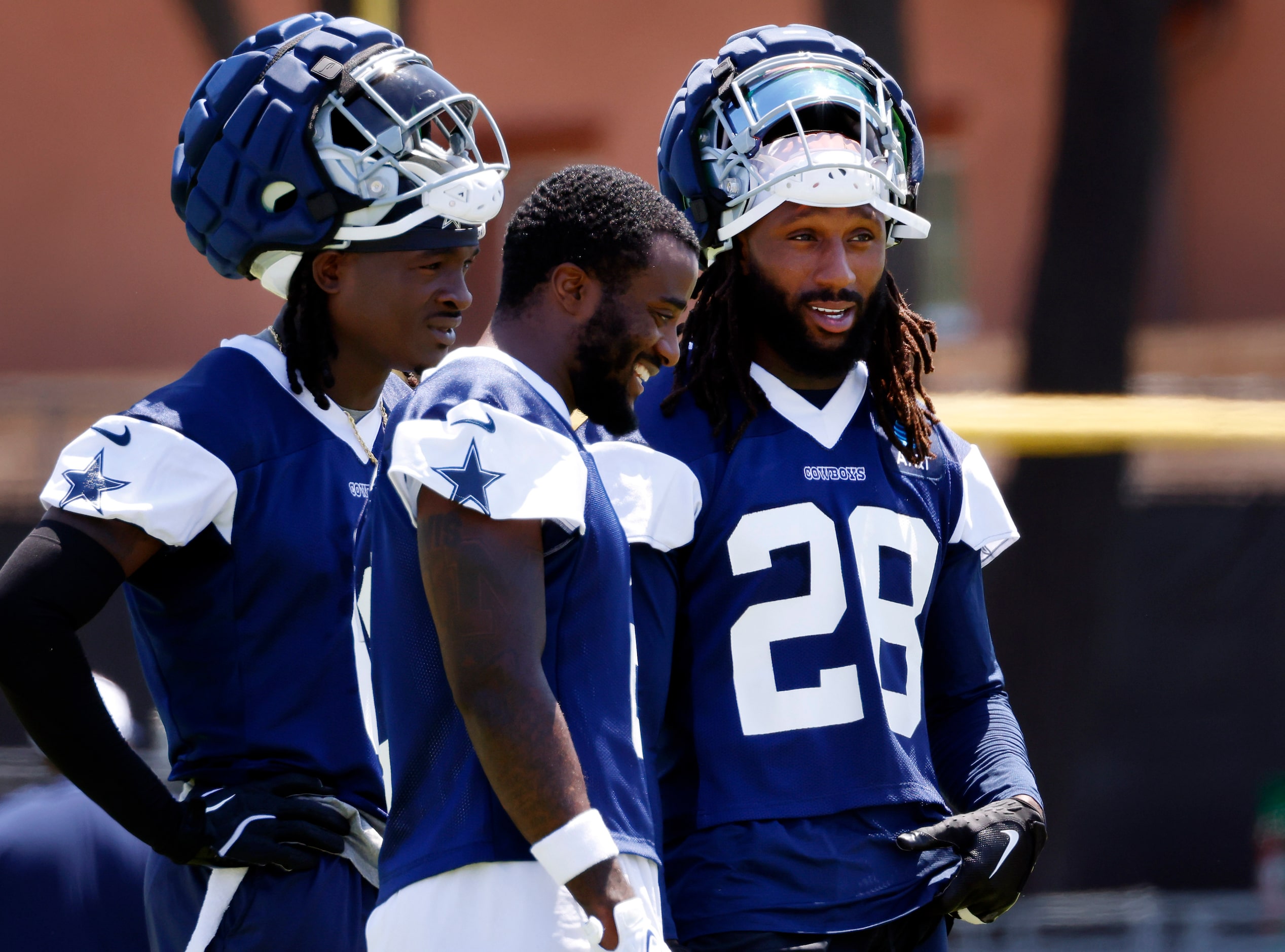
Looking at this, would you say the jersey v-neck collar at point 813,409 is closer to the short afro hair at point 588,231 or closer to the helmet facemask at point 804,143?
the helmet facemask at point 804,143

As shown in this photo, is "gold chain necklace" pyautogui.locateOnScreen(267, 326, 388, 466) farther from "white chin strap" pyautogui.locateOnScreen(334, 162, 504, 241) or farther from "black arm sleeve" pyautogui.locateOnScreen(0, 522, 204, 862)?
"black arm sleeve" pyautogui.locateOnScreen(0, 522, 204, 862)

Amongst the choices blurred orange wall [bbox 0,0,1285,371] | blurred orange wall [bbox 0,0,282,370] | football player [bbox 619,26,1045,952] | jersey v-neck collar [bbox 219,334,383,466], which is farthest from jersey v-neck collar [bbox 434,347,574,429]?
blurred orange wall [bbox 0,0,282,370]

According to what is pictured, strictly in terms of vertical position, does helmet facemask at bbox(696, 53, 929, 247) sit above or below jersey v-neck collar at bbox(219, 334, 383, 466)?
above

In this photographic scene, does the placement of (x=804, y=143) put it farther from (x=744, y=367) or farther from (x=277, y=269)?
(x=277, y=269)

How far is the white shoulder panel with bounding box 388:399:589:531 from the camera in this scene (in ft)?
5.20

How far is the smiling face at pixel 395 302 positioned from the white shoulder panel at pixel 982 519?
84 cm

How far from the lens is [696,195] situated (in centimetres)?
234

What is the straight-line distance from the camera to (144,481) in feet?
6.55

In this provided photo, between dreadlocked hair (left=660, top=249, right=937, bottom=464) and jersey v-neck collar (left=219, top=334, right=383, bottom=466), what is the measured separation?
481 millimetres

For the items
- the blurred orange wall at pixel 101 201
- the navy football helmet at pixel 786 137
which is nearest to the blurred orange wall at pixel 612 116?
the blurred orange wall at pixel 101 201

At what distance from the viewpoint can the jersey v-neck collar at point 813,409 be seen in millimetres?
2256

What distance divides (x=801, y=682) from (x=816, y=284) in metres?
0.60

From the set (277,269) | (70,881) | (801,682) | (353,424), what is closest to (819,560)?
(801,682)

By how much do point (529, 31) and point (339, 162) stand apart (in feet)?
6.81
